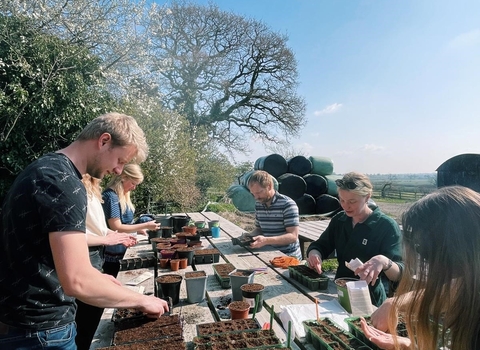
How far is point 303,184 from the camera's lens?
391 inches

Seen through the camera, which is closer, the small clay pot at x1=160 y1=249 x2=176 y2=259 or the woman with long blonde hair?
the woman with long blonde hair

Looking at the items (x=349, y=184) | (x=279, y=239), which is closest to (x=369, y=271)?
(x=349, y=184)

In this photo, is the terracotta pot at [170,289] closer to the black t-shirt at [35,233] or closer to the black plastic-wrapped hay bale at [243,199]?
the black t-shirt at [35,233]

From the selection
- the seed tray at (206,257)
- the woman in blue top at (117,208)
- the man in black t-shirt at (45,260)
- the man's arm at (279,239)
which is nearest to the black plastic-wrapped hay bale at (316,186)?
the man's arm at (279,239)

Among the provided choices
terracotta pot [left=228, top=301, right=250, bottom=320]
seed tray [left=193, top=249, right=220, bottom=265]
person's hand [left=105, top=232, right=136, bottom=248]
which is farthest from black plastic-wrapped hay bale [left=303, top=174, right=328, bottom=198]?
terracotta pot [left=228, top=301, right=250, bottom=320]

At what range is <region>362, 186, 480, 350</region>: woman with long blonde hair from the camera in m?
0.90

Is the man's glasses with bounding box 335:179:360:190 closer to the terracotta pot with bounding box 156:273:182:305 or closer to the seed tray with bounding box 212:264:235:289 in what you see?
the seed tray with bounding box 212:264:235:289

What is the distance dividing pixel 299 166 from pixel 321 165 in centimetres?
88

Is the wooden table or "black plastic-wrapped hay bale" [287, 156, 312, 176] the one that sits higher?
"black plastic-wrapped hay bale" [287, 156, 312, 176]

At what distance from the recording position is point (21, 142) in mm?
6238

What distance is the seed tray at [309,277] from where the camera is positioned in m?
2.16

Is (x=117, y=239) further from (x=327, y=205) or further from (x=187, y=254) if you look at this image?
(x=327, y=205)

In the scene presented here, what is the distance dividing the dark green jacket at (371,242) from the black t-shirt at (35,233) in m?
1.85

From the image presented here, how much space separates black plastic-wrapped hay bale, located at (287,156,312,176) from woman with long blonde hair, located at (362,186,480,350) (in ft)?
31.0
